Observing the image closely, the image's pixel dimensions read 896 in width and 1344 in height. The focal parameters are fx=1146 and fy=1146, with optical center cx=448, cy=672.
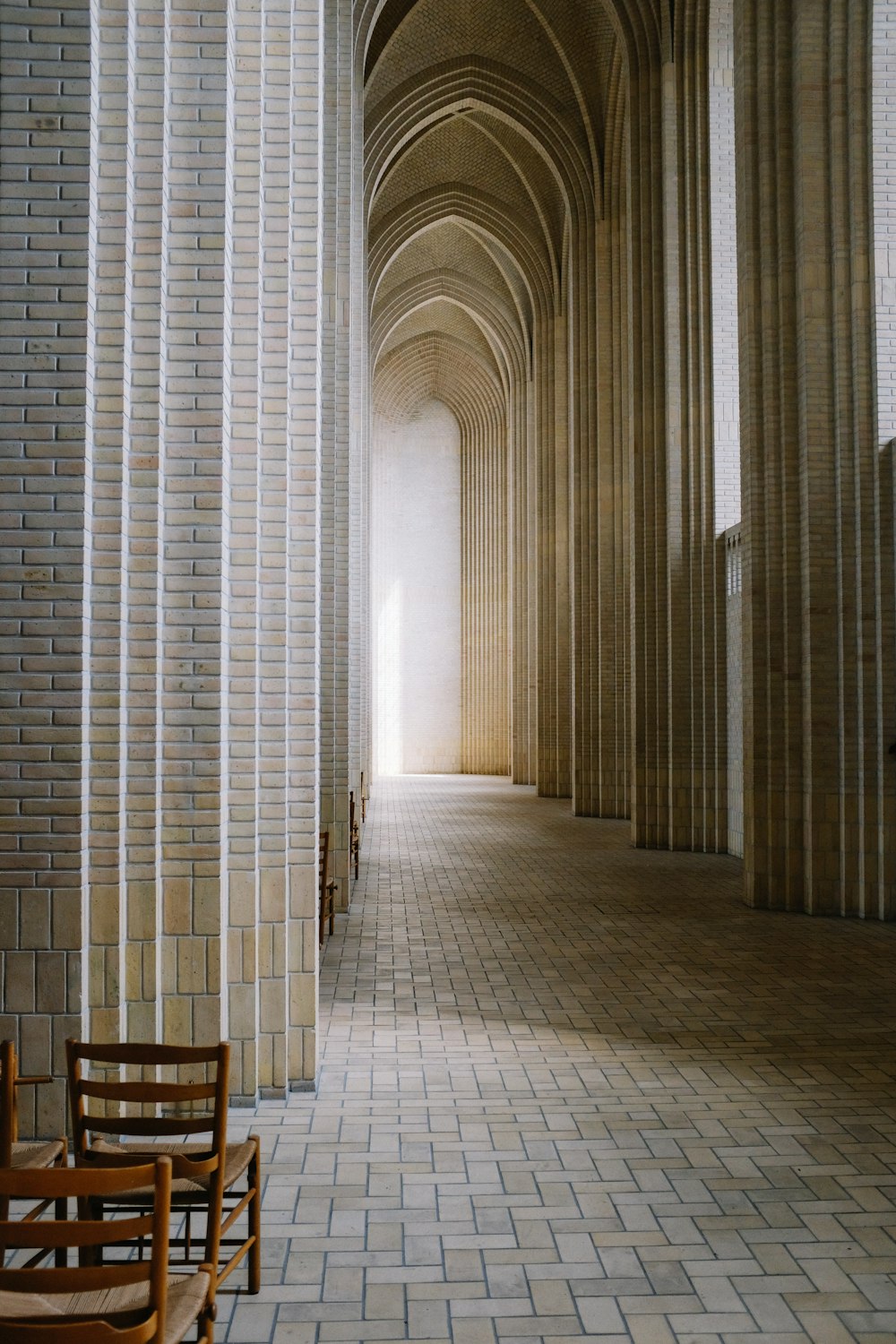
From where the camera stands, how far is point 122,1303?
2.61 meters

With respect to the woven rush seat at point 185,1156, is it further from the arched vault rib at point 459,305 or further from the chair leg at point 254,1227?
the arched vault rib at point 459,305

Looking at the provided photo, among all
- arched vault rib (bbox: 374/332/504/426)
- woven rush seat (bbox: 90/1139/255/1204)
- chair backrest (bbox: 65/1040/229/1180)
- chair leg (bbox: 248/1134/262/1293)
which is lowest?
chair leg (bbox: 248/1134/262/1293)

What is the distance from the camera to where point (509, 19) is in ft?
67.5

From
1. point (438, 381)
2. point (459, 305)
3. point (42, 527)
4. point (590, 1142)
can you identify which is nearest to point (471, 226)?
point (459, 305)

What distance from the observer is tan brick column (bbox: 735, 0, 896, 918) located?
9969mm

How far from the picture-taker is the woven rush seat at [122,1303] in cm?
247

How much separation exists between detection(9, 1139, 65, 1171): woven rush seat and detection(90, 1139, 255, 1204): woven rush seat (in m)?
0.14

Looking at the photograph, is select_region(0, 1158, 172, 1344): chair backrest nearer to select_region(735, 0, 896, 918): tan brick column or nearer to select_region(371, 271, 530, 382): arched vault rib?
select_region(735, 0, 896, 918): tan brick column

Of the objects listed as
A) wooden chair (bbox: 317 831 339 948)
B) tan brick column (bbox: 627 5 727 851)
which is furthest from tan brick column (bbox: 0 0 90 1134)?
tan brick column (bbox: 627 5 727 851)

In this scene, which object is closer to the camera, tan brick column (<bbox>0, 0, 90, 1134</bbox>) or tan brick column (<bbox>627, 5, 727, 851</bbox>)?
tan brick column (<bbox>0, 0, 90, 1134</bbox>)

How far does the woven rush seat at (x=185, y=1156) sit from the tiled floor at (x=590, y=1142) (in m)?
0.42

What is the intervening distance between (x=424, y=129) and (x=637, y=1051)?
21698mm

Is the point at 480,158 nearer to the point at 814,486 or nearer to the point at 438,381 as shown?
the point at 438,381

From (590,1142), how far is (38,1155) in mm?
2313
